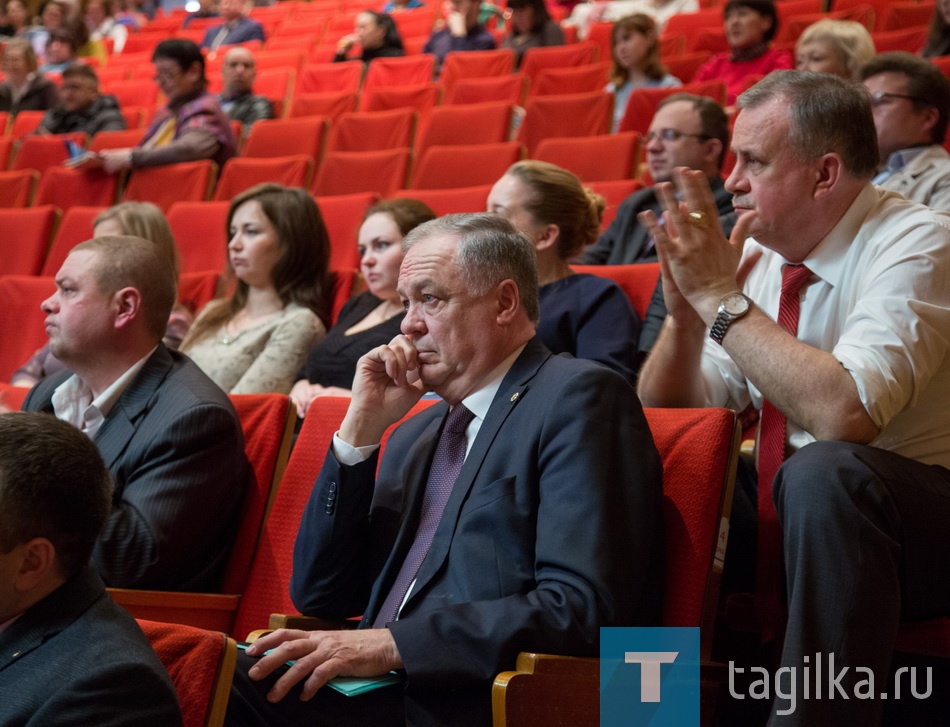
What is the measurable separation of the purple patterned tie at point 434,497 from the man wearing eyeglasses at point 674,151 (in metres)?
1.32

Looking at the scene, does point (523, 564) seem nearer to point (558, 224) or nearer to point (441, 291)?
point (441, 291)

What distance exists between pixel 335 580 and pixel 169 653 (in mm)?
337

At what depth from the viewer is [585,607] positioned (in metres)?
1.20

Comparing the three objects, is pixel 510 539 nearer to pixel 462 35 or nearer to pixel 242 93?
pixel 242 93

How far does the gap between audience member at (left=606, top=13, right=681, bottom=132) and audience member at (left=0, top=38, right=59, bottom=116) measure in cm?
337

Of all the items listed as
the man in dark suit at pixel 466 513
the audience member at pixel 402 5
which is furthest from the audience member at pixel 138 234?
the audience member at pixel 402 5

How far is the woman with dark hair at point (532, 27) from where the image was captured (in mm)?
5496

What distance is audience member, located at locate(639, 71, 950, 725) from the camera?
3.91 feet

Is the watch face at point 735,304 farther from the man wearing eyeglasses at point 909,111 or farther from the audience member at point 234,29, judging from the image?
the audience member at point 234,29

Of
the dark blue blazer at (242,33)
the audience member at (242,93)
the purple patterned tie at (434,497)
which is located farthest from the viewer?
the dark blue blazer at (242,33)

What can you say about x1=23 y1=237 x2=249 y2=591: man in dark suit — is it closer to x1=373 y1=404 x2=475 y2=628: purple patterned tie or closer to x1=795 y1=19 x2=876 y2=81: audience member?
x1=373 y1=404 x2=475 y2=628: purple patterned tie

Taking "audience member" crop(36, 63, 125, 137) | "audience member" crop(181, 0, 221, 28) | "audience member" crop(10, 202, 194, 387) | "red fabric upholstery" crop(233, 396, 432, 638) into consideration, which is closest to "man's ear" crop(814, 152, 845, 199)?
"red fabric upholstery" crop(233, 396, 432, 638)

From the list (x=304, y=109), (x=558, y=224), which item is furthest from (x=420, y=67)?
(x=558, y=224)

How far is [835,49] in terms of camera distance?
3.27 meters
